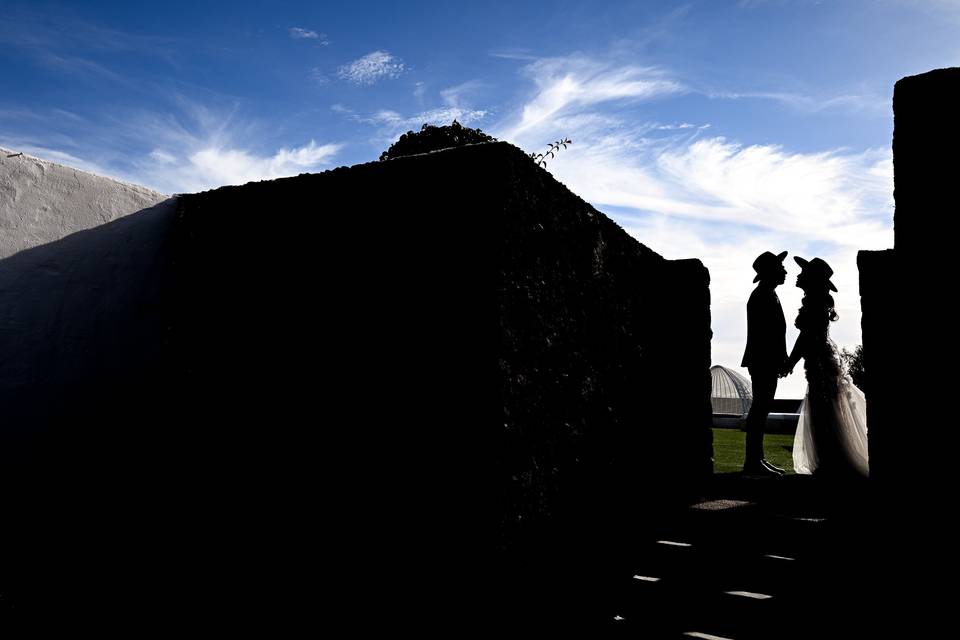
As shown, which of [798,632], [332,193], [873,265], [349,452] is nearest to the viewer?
[349,452]

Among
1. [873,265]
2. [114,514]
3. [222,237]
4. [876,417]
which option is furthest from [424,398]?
[873,265]

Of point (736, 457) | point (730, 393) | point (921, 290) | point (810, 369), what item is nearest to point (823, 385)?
point (810, 369)

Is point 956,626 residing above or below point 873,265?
below

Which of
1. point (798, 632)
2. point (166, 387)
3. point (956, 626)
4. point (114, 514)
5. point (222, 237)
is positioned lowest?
point (798, 632)

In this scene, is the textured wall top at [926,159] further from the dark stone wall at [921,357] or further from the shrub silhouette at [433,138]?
the shrub silhouette at [433,138]

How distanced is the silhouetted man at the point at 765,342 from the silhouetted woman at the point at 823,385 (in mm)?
337

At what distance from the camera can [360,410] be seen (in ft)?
8.55

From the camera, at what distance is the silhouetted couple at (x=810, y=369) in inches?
258

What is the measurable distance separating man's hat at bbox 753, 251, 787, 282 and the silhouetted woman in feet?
1.26

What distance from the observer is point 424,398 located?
2486mm

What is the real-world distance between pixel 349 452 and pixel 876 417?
2.46 metres

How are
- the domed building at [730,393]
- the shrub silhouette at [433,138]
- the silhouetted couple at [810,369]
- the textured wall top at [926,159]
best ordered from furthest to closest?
the domed building at [730,393] → the shrub silhouette at [433,138] → the silhouetted couple at [810,369] → the textured wall top at [926,159]

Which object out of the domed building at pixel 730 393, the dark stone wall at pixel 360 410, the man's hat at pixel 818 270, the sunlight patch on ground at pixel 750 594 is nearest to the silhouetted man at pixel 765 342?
the man's hat at pixel 818 270

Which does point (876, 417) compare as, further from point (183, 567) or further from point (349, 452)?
point (183, 567)
